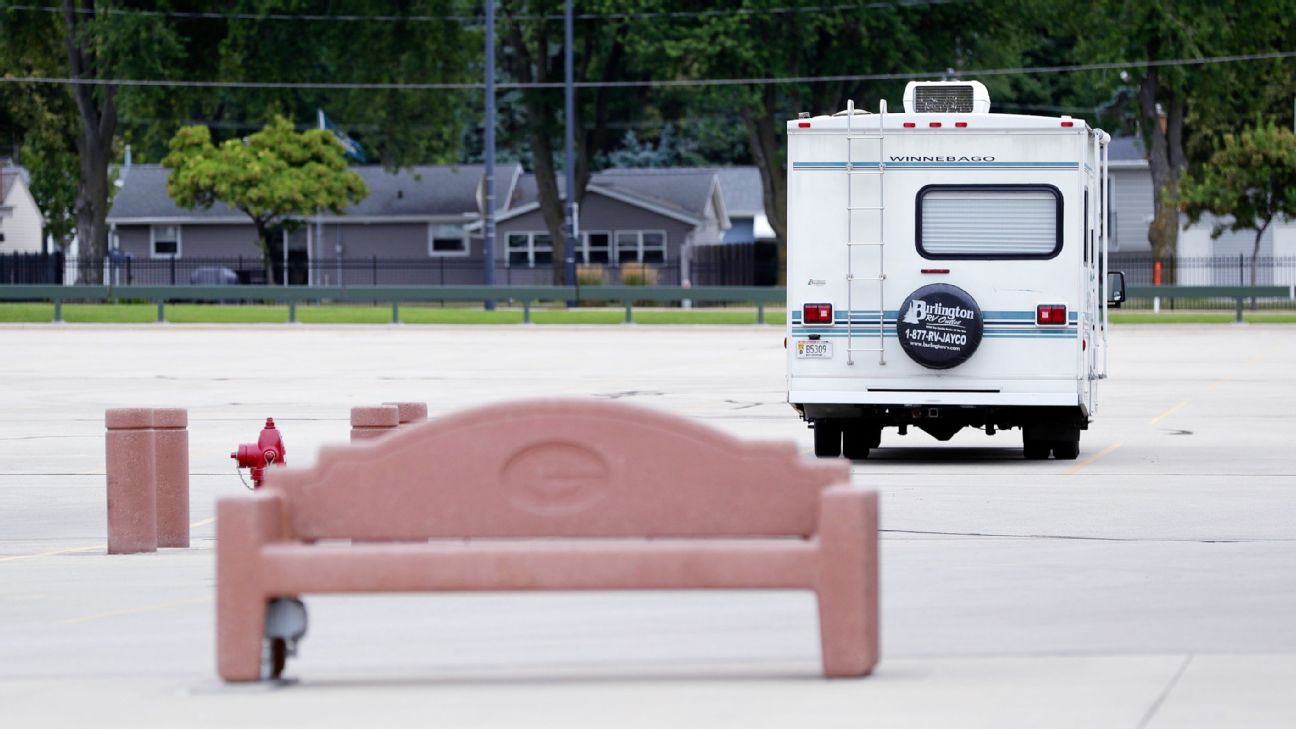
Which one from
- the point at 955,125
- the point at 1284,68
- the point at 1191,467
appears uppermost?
the point at 1284,68

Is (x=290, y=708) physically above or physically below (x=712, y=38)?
below

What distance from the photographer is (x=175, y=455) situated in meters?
11.9

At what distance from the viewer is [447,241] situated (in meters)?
79.6

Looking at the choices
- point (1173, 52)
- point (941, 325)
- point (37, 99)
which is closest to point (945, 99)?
point (941, 325)

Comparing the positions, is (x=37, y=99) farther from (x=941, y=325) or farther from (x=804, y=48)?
(x=941, y=325)

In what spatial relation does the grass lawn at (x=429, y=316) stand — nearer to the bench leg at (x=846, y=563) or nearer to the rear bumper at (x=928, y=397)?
the rear bumper at (x=928, y=397)

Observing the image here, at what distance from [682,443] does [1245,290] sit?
1707 inches

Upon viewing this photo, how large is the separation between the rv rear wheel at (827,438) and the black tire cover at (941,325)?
1.11 m

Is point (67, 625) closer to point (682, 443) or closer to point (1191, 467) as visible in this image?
point (682, 443)

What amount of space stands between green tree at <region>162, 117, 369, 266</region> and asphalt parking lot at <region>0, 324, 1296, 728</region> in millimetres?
49040

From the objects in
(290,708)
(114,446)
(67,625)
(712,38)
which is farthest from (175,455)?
(712,38)

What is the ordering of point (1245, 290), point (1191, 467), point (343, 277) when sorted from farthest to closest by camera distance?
point (343, 277)
point (1245, 290)
point (1191, 467)

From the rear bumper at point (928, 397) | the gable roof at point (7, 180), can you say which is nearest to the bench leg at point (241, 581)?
the rear bumper at point (928, 397)

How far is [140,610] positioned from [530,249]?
69.0 meters
